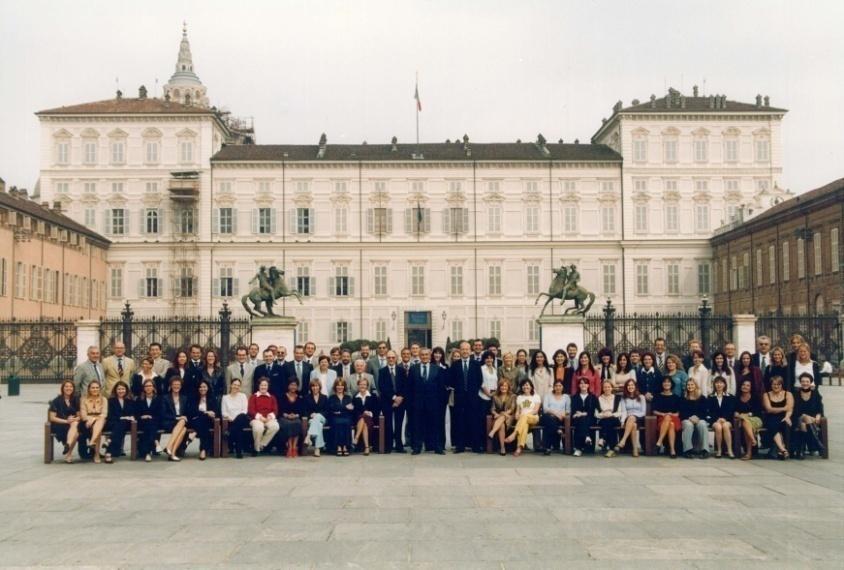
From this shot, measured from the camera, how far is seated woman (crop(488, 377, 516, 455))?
505 inches

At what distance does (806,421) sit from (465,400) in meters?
4.45

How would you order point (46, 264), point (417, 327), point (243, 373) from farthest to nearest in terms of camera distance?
point (417, 327), point (46, 264), point (243, 373)

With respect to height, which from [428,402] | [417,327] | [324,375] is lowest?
[428,402]

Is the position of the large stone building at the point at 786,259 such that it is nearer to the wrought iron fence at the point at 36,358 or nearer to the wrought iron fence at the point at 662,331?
the wrought iron fence at the point at 662,331

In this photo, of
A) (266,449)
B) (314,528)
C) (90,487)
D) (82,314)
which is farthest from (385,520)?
(82,314)

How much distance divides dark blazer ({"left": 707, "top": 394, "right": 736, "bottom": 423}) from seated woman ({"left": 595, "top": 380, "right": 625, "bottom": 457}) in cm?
116

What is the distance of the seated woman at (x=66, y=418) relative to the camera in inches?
465

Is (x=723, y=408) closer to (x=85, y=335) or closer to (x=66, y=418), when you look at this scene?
(x=66, y=418)

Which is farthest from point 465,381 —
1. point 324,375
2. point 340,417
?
point 324,375

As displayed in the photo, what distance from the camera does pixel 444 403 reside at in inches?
518

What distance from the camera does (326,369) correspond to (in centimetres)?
1343

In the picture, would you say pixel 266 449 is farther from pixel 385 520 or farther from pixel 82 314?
pixel 82 314

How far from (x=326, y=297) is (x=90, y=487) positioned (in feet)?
149

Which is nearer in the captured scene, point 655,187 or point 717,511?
point 717,511
